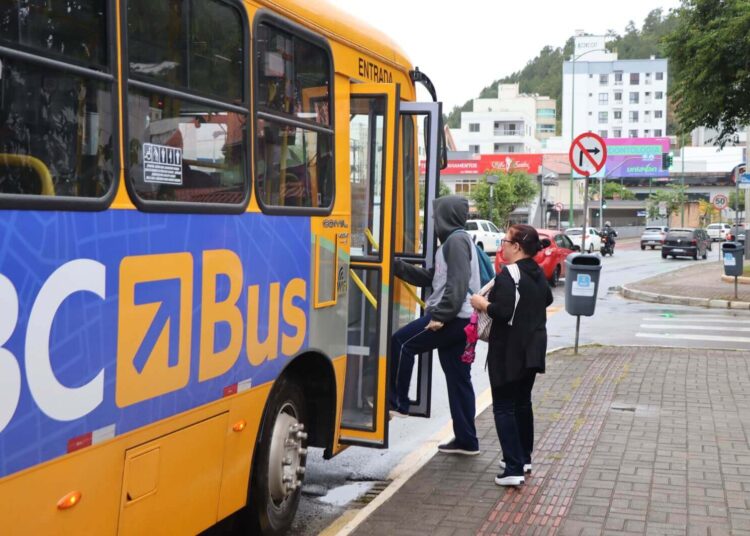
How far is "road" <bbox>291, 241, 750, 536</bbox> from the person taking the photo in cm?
625

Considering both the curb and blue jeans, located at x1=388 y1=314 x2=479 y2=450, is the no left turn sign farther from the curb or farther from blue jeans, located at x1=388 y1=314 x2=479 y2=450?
the curb

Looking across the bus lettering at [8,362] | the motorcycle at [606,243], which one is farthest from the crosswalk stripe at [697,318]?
the motorcycle at [606,243]

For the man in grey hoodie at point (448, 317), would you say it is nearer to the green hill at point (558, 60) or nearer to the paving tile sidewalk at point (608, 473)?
the paving tile sidewalk at point (608, 473)

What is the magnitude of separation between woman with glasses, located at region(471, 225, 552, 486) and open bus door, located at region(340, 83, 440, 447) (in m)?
0.68

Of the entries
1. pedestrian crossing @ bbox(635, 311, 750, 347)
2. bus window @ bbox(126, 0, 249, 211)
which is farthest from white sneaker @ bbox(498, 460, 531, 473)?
pedestrian crossing @ bbox(635, 311, 750, 347)

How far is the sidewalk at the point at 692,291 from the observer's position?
787 inches

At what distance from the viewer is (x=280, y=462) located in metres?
5.15

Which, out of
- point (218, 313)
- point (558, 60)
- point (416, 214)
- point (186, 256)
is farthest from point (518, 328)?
point (558, 60)

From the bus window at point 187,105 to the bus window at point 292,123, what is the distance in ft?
0.71

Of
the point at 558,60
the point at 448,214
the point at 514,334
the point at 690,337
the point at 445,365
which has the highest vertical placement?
the point at 558,60

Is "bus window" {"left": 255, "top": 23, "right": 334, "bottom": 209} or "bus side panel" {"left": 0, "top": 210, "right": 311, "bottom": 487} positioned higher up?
"bus window" {"left": 255, "top": 23, "right": 334, "bottom": 209}

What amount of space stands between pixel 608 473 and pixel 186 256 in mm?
3874

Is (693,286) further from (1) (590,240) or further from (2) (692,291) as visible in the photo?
(1) (590,240)

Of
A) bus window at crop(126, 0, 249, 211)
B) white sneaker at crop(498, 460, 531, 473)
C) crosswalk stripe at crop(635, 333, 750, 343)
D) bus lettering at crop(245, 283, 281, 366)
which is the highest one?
bus window at crop(126, 0, 249, 211)
